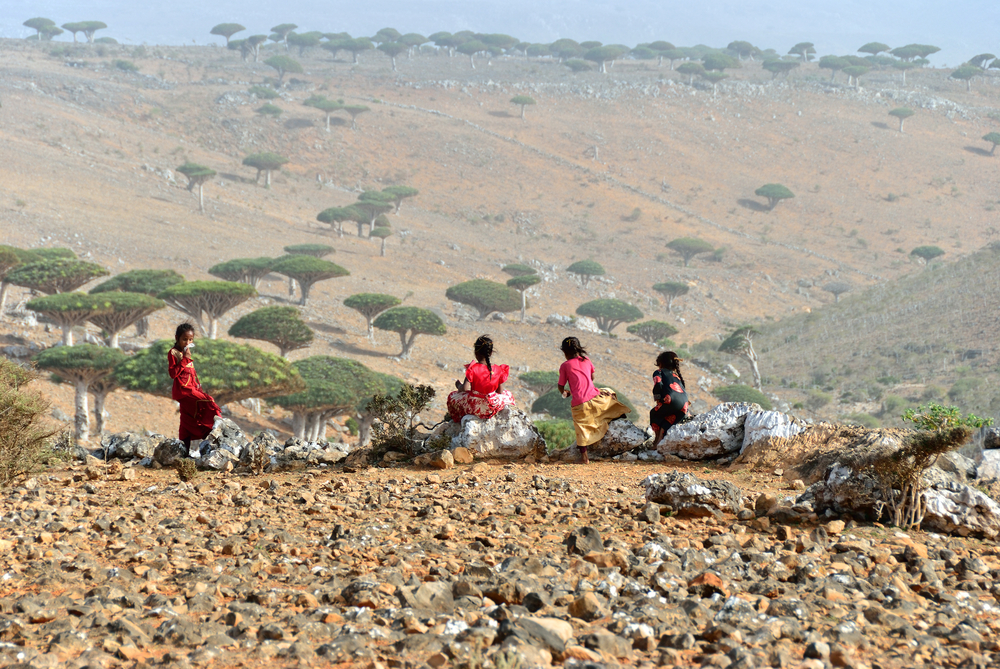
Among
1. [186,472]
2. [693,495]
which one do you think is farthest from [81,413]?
[693,495]

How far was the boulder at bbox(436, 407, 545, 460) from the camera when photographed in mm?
8055

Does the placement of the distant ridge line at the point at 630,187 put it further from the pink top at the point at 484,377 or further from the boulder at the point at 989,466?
the pink top at the point at 484,377

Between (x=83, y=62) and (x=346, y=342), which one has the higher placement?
(x=83, y=62)

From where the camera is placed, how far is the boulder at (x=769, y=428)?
7797 mm

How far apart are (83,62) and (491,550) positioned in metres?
96.5

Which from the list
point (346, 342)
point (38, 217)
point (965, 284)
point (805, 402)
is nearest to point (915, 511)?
point (805, 402)

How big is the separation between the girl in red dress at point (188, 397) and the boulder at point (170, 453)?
6 centimetres

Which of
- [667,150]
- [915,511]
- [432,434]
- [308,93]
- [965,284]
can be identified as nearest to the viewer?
[915,511]

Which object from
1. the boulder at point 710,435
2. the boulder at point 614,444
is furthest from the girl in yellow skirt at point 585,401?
the boulder at point 710,435

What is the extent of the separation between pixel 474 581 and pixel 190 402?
5.07m

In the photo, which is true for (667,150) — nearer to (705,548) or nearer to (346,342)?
(346,342)

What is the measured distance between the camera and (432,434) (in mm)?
8484

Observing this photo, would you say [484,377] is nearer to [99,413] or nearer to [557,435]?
[557,435]

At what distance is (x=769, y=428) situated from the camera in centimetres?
782
